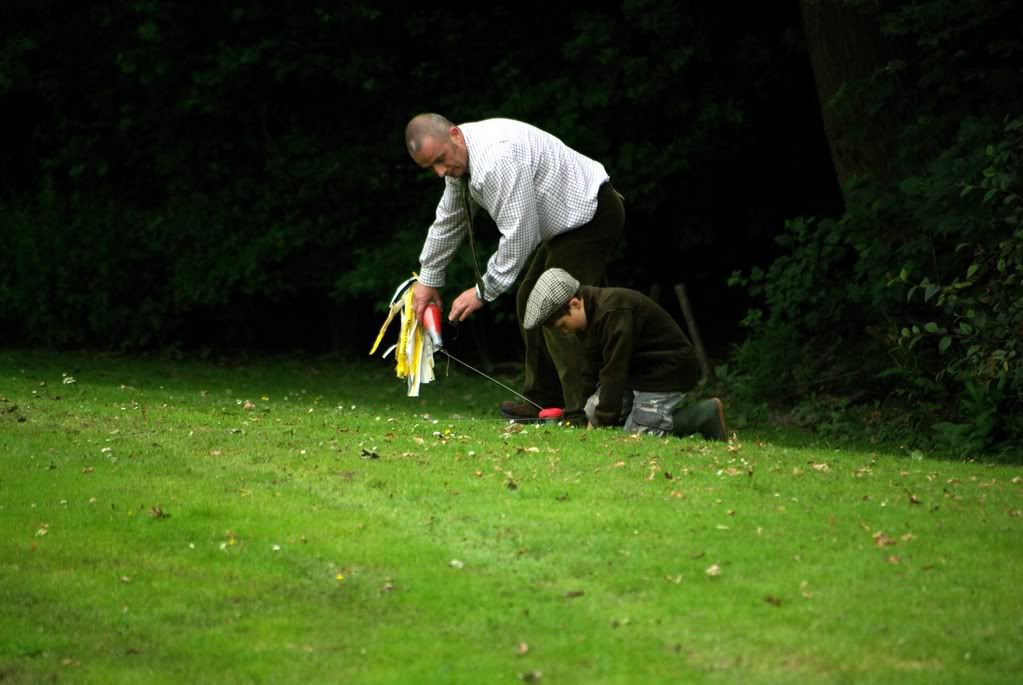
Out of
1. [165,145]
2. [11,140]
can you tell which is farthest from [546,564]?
[11,140]

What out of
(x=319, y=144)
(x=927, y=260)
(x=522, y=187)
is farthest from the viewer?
(x=319, y=144)

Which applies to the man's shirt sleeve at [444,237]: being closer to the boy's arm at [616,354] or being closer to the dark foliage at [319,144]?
the boy's arm at [616,354]

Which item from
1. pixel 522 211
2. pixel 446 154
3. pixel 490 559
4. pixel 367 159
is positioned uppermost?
pixel 446 154

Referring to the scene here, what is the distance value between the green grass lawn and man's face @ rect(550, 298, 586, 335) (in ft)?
1.98

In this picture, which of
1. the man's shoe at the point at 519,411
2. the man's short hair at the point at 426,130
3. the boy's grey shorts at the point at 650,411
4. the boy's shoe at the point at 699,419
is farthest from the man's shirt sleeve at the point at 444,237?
the boy's shoe at the point at 699,419

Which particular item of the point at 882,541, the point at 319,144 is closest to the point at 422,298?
the point at 882,541

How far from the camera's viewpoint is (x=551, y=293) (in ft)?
28.8

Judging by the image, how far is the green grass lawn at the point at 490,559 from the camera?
522 centimetres

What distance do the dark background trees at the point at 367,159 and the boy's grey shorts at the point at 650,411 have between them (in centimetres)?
403

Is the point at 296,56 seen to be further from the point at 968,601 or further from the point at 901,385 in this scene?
the point at 968,601

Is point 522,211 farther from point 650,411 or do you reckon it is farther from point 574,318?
point 650,411

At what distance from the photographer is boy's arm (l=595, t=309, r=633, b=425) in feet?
28.8

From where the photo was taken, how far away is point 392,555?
6289mm

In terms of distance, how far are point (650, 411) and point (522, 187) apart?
1528mm
